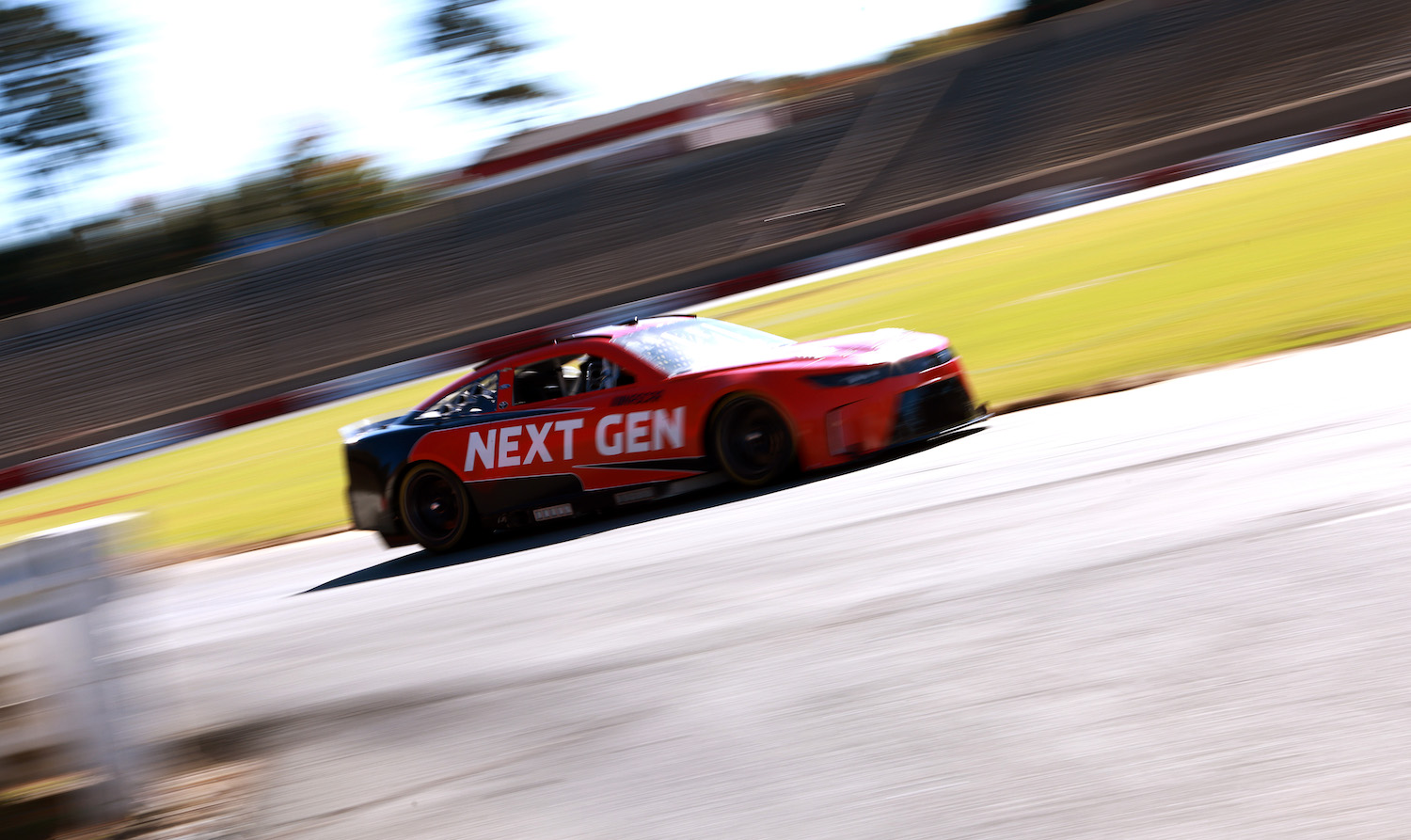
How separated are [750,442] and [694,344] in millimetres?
924

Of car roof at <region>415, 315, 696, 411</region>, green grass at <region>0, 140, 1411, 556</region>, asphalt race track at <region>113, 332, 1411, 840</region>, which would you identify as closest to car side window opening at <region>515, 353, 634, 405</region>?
car roof at <region>415, 315, 696, 411</region>

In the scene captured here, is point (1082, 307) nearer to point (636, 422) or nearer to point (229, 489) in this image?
point (636, 422)

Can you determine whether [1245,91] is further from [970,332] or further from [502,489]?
[502,489]

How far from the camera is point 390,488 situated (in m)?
8.99

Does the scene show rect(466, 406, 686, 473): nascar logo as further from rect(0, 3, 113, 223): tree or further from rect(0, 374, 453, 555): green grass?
rect(0, 3, 113, 223): tree

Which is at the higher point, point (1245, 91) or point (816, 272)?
point (1245, 91)

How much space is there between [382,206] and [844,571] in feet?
184

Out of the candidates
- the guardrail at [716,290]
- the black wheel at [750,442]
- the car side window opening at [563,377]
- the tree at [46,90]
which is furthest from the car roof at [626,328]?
the tree at [46,90]

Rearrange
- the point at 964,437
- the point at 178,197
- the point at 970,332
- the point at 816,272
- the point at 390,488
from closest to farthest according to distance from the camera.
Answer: the point at 964,437 < the point at 390,488 < the point at 970,332 < the point at 816,272 < the point at 178,197

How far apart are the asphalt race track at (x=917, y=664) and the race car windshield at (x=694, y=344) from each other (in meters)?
1.31

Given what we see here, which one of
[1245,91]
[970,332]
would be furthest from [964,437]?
[1245,91]

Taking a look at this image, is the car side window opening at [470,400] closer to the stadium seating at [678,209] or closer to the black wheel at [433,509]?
the black wheel at [433,509]

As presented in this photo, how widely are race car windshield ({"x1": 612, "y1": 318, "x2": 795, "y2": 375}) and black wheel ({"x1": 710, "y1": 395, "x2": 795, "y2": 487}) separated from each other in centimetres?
36

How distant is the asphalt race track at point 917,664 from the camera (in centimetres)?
317
